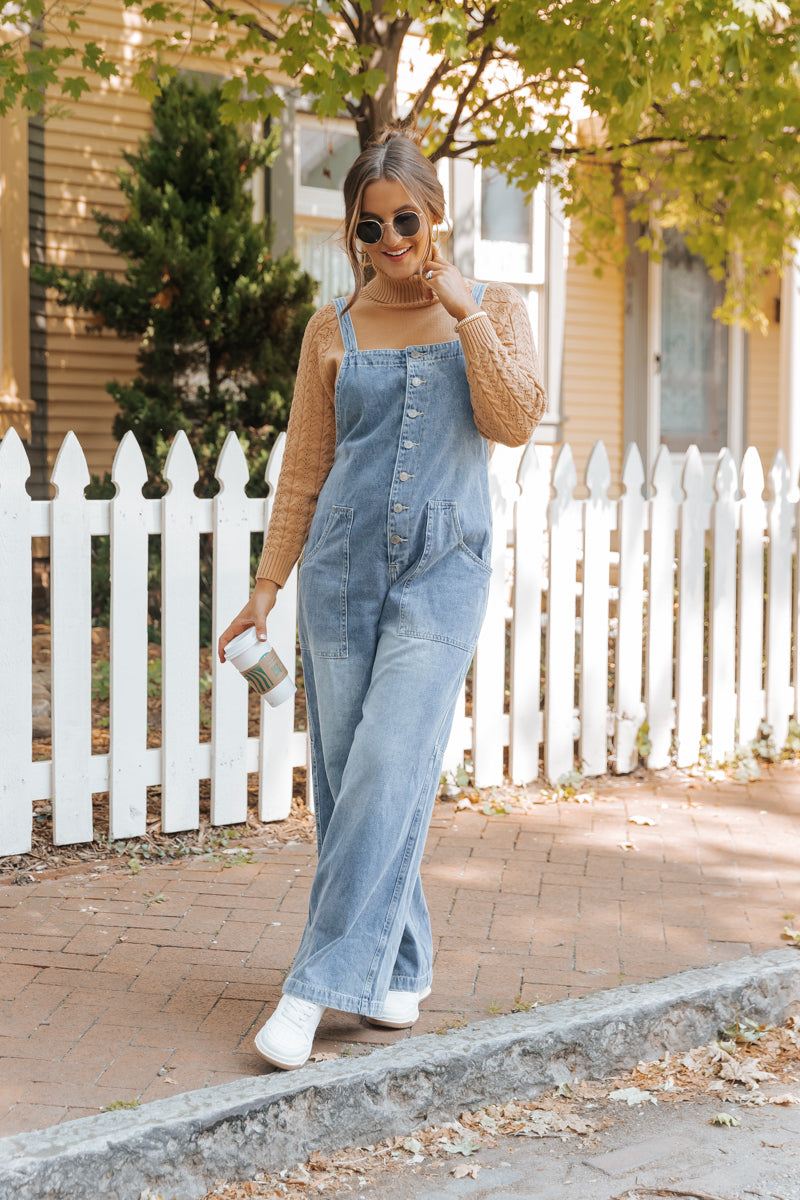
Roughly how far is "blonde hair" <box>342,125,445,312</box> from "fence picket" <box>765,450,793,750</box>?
3424 millimetres

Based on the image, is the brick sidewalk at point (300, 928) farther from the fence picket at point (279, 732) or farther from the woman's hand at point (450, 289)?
the woman's hand at point (450, 289)

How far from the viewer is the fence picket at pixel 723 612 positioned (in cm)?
549

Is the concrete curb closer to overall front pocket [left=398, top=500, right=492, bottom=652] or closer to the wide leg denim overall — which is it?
the wide leg denim overall

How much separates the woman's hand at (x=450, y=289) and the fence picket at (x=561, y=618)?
2463 millimetres

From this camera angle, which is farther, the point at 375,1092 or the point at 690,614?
the point at 690,614

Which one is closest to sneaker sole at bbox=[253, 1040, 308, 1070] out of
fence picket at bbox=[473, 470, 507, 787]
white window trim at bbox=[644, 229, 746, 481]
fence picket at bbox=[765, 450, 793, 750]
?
fence picket at bbox=[473, 470, 507, 787]

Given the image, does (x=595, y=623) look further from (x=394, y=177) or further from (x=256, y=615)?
(x=394, y=177)

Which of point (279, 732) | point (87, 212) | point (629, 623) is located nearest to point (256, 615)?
point (279, 732)

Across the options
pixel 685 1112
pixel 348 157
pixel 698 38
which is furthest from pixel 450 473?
pixel 348 157

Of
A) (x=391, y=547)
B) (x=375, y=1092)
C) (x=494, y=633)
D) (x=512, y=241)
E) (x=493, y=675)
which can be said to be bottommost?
(x=375, y=1092)

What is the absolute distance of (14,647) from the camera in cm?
405

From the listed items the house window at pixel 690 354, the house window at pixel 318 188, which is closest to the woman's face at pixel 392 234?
the house window at pixel 318 188

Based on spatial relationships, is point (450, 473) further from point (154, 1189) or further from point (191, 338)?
point (191, 338)

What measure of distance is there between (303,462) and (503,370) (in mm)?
576
